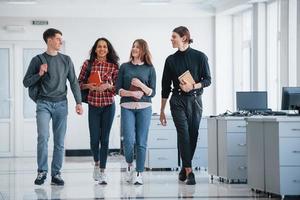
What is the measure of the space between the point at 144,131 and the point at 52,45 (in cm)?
125

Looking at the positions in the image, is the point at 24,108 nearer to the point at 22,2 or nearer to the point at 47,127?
the point at 22,2

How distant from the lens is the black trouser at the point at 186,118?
7.62 m

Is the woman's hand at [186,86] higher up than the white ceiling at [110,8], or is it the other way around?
the white ceiling at [110,8]

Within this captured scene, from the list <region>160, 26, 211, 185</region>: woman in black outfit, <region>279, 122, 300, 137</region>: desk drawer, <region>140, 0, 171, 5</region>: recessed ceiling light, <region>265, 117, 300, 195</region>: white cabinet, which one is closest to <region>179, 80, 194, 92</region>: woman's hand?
<region>160, 26, 211, 185</region>: woman in black outfit

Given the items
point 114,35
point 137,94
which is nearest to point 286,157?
point 137,94

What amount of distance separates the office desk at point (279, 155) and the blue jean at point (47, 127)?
1.96 metres

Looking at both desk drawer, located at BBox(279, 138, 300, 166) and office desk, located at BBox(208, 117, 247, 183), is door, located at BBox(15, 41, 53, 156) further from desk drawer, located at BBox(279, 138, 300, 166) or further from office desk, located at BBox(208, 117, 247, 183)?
desk drawer, located at BBox(279, 138, 300, 166)

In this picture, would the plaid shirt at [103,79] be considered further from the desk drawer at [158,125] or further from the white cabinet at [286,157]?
the desk drawer at [158,125]

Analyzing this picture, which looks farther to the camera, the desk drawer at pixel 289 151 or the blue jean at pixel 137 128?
the blue jean at pixel 137 128

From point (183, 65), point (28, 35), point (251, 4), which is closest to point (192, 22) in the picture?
point (251, 4)

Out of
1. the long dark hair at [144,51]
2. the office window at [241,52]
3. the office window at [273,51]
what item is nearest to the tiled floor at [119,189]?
the long dark hair at [144,51]

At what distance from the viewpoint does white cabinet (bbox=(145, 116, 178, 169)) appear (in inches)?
401

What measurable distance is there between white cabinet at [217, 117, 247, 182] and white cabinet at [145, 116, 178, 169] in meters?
2.14

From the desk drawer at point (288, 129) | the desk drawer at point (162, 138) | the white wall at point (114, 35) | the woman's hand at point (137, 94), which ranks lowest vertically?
the desk drawer at point (162, 138)
